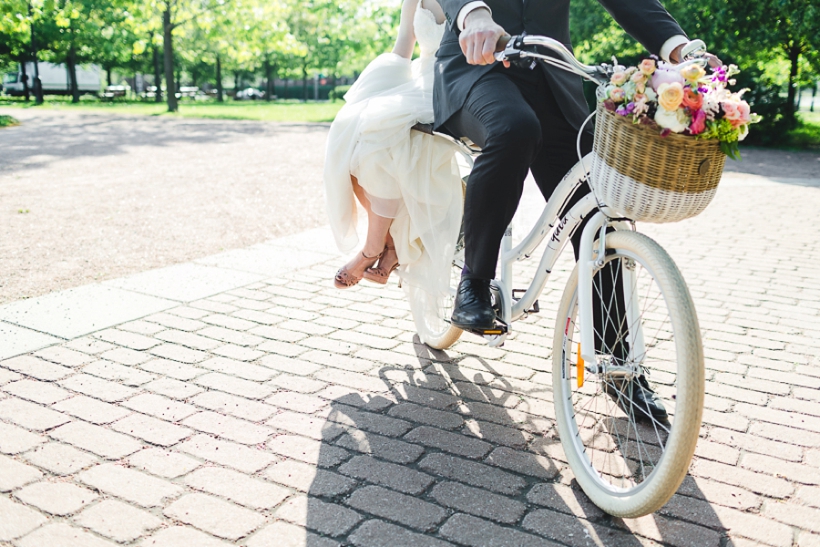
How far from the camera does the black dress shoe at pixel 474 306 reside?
3.04 meters

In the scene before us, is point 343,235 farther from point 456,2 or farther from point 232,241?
point 232,241

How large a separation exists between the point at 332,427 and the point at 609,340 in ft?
3.92

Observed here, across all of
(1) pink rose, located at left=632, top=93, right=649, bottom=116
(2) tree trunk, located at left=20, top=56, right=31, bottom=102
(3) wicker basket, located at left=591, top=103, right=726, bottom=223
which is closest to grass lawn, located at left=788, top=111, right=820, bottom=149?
(3) wicker basket, located at left=591, top=103, right=726, bottom=223

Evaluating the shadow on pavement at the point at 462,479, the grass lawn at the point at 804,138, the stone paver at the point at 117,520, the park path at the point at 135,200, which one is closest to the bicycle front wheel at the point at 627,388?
the shadow on pavement at the point at 462,479

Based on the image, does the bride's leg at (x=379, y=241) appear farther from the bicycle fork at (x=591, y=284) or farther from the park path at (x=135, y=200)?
the park path at (x=135, y=200)

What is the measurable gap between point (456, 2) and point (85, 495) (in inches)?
86.1

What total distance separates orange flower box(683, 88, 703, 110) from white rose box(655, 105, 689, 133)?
0.09 feet

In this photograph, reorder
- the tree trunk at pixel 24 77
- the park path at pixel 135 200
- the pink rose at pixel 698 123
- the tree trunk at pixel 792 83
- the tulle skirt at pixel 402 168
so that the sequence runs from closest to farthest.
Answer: the pink rose at pixel 698 123 < the tulle skirt at pixel 402 168 < the park path at pixel 135 200 < the tree trunk at pixel 792 83 < the tree trunk at pixel 24 77

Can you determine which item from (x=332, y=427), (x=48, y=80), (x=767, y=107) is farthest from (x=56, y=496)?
(x=48, y=80)

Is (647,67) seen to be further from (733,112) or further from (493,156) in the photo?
(493,156)

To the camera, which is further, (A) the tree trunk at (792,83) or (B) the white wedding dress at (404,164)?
(A) the tree trunk at (792,83)

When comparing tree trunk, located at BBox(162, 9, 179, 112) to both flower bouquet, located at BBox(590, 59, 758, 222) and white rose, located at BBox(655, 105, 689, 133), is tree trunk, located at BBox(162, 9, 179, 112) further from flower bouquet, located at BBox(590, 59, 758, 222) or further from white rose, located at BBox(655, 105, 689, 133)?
white rose, located at BBox(655, 105, 689, 133)

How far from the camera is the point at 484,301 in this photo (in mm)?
3084

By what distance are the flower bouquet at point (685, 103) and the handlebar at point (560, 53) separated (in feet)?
0.69
